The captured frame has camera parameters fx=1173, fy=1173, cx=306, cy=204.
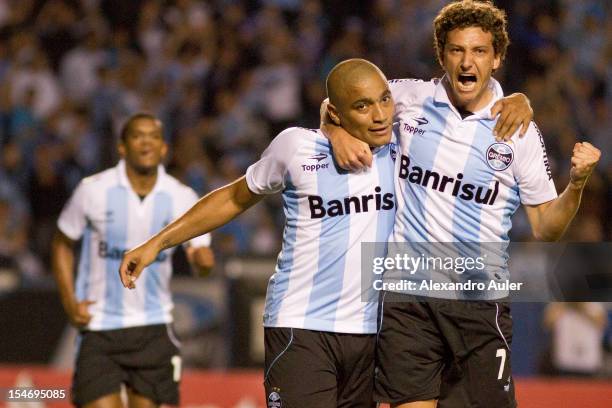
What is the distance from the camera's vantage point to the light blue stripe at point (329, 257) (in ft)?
16.9

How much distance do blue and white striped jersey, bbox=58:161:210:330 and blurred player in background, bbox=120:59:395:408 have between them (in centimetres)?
176

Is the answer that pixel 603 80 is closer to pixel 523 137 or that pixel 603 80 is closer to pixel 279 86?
pixel 279 86

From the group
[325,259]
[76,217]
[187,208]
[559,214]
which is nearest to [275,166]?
[325,259]

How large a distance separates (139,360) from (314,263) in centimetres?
208

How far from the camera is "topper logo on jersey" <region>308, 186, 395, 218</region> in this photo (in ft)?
16.9

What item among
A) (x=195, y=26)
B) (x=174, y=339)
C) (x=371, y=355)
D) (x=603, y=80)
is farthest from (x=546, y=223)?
(x=195, y=26)

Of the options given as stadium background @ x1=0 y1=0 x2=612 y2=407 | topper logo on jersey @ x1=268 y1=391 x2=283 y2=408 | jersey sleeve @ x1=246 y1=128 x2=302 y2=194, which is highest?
stadium background @ x1=0 y1=0 x2=612 y2=407

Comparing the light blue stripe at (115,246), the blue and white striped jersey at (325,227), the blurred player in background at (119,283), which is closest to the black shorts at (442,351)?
the blue and white striped jersey at (325,227)

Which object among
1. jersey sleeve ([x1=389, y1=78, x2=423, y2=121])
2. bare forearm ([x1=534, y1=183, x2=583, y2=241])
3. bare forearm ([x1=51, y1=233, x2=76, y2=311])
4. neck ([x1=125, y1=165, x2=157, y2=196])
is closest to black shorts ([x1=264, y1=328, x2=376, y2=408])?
bare forearm ([x1=534, y1=183, x2=583, y2=241])

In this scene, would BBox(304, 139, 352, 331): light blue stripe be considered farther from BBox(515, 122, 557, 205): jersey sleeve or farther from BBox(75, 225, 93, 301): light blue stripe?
BBox(75, 225, 93, 301): light blue stripe

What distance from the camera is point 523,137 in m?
5.14

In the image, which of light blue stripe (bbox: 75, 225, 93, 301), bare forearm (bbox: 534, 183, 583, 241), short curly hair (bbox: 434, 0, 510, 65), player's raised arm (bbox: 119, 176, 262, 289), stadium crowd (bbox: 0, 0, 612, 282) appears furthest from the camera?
stadium crowd (bbox: 0, 0, 612, 282)

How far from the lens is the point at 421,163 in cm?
516

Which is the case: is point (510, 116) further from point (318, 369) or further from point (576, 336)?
point (576, 336)
